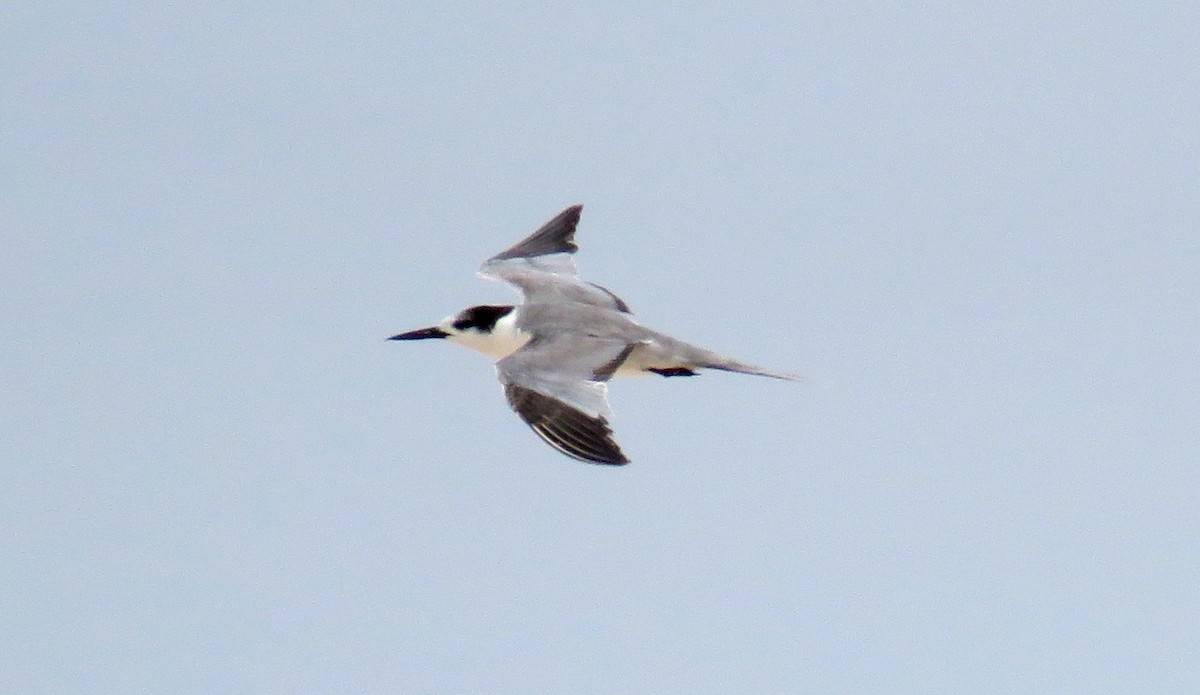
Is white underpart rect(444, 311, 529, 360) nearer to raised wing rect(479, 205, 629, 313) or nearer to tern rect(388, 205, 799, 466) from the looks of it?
tern rect(388, 205, 799, 466)

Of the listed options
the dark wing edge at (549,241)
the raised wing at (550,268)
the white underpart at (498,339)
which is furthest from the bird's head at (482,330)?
the dark wing edge at (549,241)

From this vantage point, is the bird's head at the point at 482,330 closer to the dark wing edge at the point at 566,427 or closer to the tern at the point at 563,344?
the tern at the point at 563,344

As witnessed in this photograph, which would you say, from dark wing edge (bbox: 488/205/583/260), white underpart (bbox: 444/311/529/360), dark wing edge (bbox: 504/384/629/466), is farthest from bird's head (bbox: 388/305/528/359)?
dark wing edge (bbox: 504/384/629/466)

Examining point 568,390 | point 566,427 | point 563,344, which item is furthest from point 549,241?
point 566,427

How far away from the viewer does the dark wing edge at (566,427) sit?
17297 mm

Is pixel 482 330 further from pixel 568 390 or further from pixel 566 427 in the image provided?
pixel 566 427

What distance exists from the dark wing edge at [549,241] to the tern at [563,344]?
0.04 feet

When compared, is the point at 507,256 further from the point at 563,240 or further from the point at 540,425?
the point at 540,425

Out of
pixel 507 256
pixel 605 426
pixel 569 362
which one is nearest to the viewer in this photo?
pixel 605 426

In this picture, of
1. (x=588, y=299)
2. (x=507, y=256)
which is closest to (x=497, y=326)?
(x=588, y=299)

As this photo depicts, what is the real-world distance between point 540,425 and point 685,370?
127 inches

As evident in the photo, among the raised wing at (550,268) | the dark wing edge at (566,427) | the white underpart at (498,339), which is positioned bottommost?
the white underpart at (498,339)

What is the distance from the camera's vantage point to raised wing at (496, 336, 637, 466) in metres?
17.5

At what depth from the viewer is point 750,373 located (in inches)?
816
